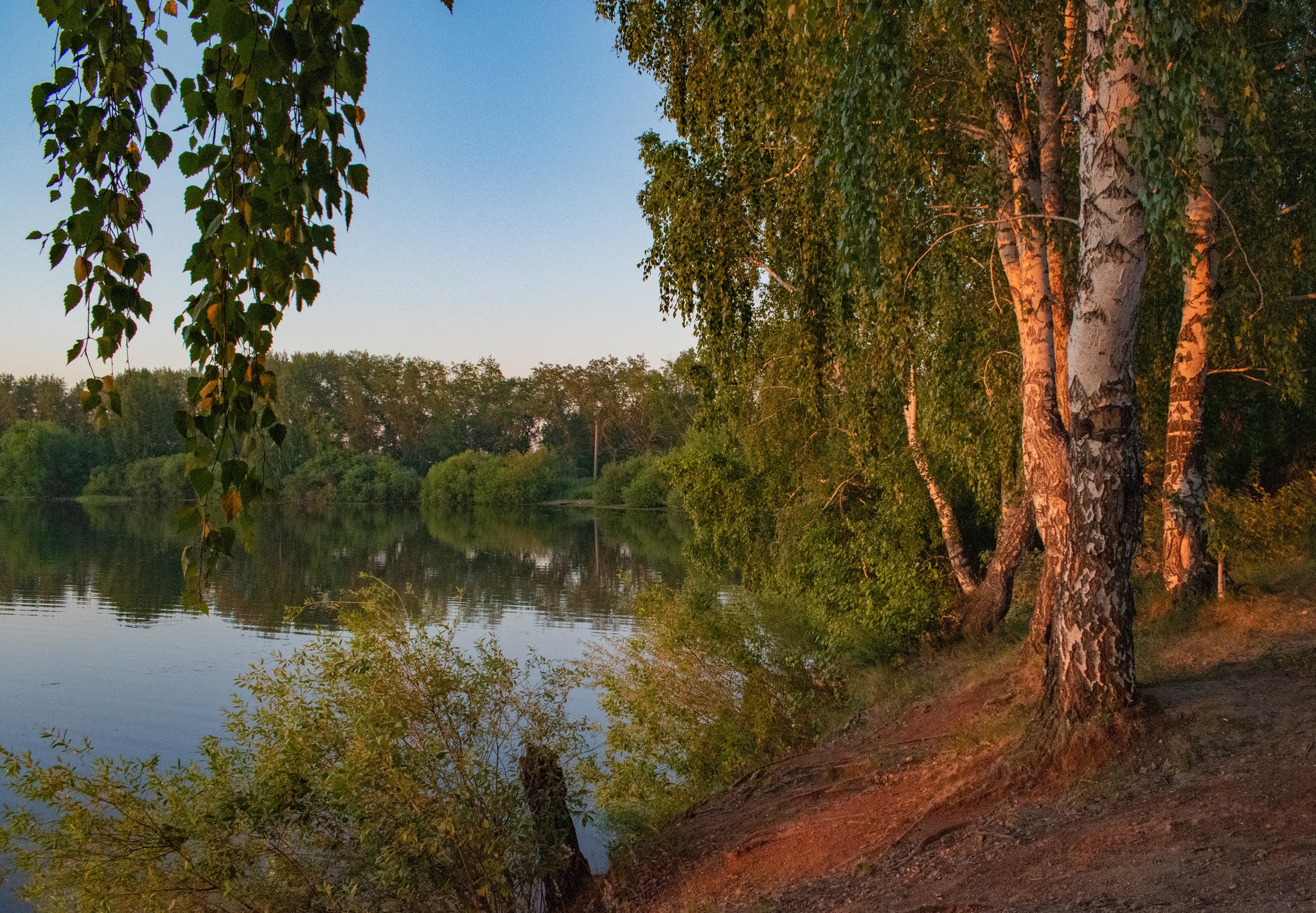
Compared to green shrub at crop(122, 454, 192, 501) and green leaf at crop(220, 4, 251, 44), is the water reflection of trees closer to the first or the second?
green leaf at crop(220, 4, 251, 44)

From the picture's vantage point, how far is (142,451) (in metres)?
76.8

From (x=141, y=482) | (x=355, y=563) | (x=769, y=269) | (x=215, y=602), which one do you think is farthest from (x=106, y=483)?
(x=769, y=269)

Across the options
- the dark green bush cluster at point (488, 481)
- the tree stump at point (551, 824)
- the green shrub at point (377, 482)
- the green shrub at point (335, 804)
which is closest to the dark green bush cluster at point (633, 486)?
the dark green bush cluster at point (488, 481)

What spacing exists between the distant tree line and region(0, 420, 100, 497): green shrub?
10 centimetres

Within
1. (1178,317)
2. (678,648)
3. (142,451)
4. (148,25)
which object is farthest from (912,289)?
(142,451)

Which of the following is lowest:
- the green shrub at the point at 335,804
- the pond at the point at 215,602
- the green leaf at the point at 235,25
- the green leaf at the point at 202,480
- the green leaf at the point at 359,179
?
the pond at the point at 215,602

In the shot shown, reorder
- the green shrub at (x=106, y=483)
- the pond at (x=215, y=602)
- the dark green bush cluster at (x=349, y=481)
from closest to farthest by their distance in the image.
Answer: the pond at (x=215, y=602) → the dark green bush cluster at (x=349, y=481) → the green shrub at (x=106, y=483)

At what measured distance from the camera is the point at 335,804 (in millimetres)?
6410

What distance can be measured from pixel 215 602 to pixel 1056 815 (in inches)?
879

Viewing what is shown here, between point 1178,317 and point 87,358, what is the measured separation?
418 inches

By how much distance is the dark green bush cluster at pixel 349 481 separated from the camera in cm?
7294

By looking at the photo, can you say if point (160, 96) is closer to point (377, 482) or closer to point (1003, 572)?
point (1003, 572)

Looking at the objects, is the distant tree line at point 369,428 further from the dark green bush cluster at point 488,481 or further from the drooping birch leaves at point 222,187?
the drooping birch leaves at point 222,187

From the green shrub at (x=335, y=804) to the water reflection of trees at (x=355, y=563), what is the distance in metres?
1.20
